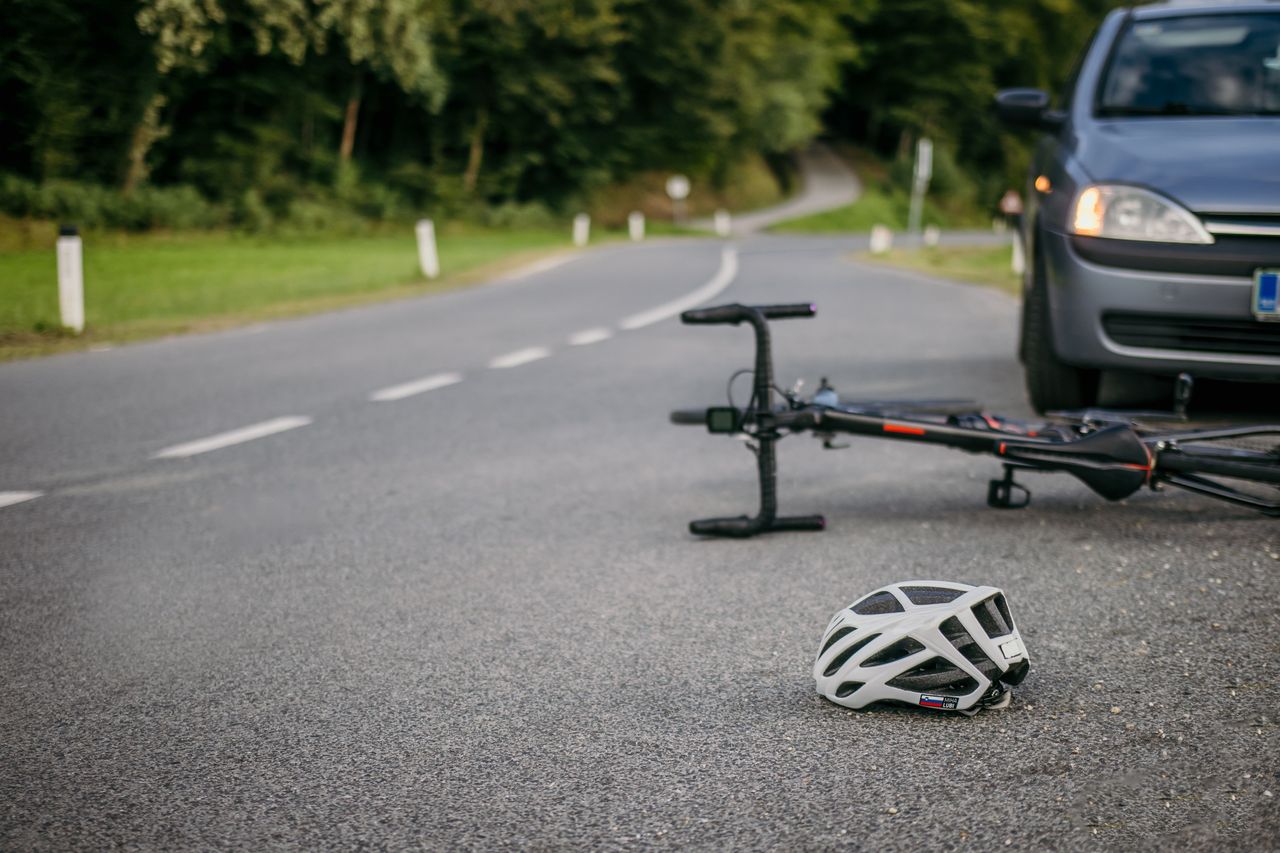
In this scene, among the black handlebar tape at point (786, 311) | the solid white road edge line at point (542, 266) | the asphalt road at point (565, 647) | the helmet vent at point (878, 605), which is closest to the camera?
the asphalt road at point (565, 647)

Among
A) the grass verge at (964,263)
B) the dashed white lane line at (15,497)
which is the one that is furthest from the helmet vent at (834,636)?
the grass verge at (964,263)

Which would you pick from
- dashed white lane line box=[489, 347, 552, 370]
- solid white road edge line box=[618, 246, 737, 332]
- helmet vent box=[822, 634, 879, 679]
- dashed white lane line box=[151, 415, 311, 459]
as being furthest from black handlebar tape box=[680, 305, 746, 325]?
solid white road edge line box=[618, 246, 737, 332]

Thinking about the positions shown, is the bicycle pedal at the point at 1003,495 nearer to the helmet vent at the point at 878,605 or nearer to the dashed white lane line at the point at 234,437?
the helmet vent at the point at 878,605

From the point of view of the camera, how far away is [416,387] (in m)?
9.02

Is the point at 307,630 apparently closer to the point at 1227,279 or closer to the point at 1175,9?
the point at 1227,279

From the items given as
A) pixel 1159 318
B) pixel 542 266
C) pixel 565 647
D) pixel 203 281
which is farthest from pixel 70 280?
pixel 542 266

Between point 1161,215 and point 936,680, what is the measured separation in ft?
11.6

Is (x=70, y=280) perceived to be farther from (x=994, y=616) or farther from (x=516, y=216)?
(x=516, y=216)

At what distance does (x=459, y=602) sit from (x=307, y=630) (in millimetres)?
501

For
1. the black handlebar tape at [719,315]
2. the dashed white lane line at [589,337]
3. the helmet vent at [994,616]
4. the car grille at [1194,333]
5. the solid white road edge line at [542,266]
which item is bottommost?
the dashed white lane line at [589,337]

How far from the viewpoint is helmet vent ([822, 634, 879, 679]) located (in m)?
3.18

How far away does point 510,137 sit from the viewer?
180ft

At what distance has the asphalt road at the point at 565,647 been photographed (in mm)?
2717

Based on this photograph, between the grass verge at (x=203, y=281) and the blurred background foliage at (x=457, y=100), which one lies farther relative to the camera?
the blurred background foliage at (x=457, y=100)
